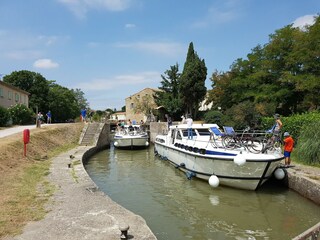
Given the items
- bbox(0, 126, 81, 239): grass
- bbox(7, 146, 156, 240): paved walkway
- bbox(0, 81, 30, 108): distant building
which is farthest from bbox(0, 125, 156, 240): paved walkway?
bbox(0, 81, 30, 108): distant building

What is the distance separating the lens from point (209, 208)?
9797 mm

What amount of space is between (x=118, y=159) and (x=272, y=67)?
16.4 m

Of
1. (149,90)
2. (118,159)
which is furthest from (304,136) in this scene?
(149,90)

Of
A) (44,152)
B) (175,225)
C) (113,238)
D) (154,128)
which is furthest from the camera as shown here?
(154,128)

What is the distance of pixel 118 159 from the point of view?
2212cm

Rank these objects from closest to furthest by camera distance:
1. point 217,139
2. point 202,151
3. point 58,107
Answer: point 202,151, point 217,139, point 58,107

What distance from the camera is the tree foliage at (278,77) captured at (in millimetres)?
23141

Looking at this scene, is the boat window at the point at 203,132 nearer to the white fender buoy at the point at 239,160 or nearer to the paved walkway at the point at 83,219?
the white fender buoy at the point at 239,160

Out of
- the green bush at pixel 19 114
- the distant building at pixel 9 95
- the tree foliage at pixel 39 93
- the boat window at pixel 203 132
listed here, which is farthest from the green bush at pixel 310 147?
the tree foliage at pixel 39 93

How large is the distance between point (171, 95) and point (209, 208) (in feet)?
122

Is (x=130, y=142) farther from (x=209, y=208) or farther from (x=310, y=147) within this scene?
(x=209, y=208)

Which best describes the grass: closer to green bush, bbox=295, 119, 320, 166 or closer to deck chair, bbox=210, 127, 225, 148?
deck chair, bbox=210, 127, 225, 148

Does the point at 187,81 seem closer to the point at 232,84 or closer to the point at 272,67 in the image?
the point at 232,84

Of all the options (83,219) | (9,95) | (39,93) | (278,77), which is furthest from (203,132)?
(39,93)
